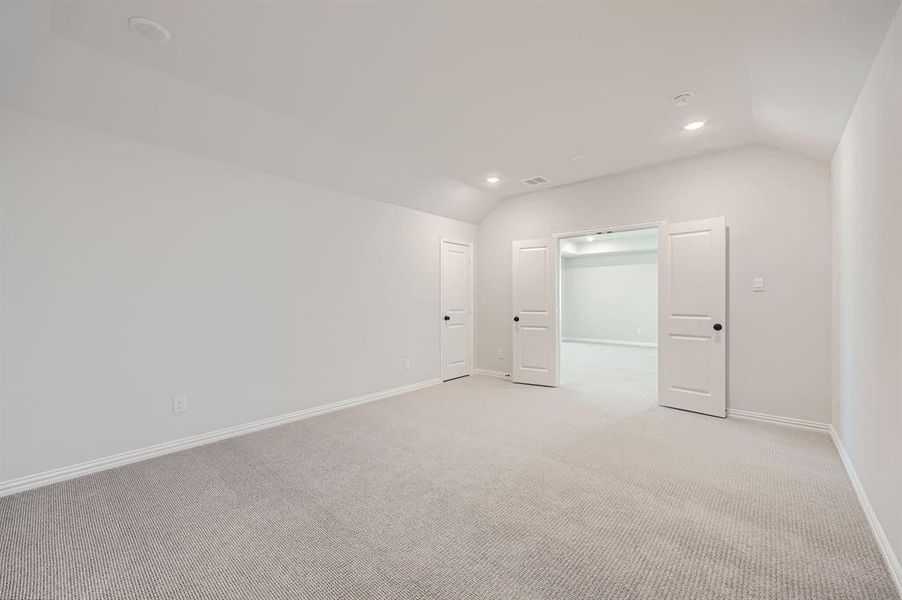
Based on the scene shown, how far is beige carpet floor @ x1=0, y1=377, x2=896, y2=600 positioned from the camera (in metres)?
1.71

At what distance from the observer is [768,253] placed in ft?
12.9

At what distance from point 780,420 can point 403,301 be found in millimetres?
4322

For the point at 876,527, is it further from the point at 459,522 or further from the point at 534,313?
the point at 534,313

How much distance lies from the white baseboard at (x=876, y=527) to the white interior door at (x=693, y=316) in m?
1.21

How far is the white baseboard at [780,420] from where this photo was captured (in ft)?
11.9

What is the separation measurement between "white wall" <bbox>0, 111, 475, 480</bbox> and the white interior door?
3.49 metres

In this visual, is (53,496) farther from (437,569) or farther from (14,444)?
(437,569)

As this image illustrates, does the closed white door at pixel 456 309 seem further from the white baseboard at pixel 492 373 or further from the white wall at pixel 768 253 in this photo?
the white wall at pixel 768 253

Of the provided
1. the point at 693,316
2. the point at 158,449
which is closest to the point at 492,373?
the point at 693,316

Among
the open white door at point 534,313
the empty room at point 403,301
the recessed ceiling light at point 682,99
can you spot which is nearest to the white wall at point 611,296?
the open white door at point 534,313

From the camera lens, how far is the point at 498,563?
6.04 ft

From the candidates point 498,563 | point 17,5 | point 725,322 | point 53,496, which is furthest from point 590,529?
point 17,5

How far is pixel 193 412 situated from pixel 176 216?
1703 mm

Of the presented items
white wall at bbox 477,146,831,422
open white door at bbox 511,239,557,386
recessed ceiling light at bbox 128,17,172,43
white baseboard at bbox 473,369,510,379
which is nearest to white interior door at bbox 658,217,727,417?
white wall at bbox 477,146,831,422
